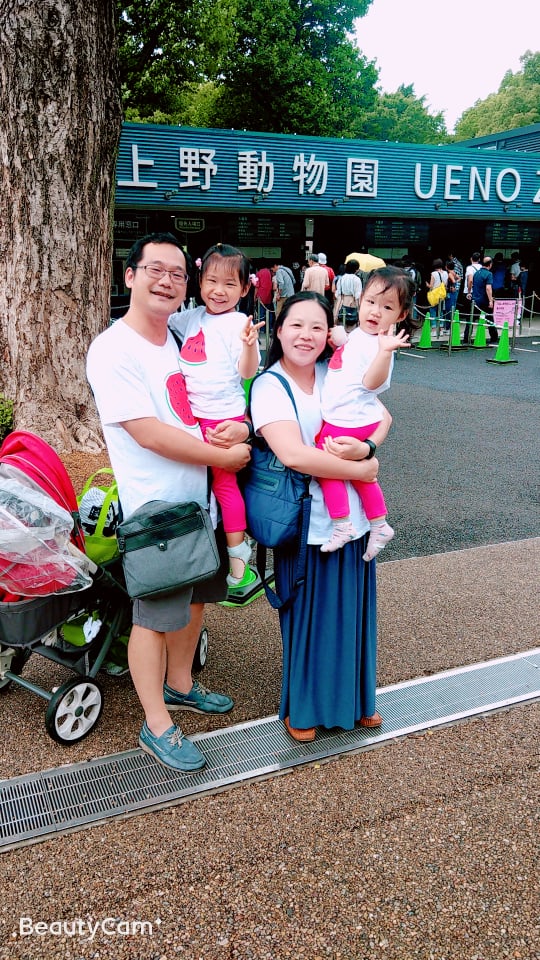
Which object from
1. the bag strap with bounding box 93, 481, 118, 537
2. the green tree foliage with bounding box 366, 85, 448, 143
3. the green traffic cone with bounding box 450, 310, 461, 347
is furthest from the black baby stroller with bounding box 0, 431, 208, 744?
the green tree foliage with bounding box 366, 85, 448, 143

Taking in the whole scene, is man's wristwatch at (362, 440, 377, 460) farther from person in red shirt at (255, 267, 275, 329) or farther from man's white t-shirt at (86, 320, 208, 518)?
person in red shirt at (255, 267, 275, 329)

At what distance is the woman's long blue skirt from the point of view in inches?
108

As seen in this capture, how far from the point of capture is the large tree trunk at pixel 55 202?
5402 mm

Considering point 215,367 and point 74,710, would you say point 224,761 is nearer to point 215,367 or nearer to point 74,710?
point 74,710

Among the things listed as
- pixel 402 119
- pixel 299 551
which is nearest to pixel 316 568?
pixel 299 551

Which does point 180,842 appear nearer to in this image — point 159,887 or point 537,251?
point 159,887

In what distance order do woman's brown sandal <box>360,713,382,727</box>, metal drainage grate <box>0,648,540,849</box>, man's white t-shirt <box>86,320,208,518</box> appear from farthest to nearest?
woman's brown sandal <box>360,713,382,727</box>, metal drainage grate <box>0,648,540,849</box>, man's white t-shirt <box>86,320,208,518</box>

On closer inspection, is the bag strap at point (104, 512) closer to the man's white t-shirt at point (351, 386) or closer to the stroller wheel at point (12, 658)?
the stroller wheel at point (12, 658)

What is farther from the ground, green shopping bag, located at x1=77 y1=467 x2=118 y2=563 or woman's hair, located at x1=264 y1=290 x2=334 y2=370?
woman's hair, located at x1=264 y1=290 x2=334 y2=370

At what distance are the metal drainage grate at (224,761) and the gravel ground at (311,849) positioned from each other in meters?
0.06

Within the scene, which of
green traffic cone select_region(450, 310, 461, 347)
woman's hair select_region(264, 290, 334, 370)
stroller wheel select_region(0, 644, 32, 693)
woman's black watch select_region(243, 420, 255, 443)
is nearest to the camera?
woman's hair select_region(264, 290, 334, 370)

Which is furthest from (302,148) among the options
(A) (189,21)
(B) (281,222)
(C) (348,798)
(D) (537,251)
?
(C) (348,798)

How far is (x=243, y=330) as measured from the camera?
258cm

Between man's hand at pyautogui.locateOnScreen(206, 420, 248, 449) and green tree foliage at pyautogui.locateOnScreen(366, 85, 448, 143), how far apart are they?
1681 inches
